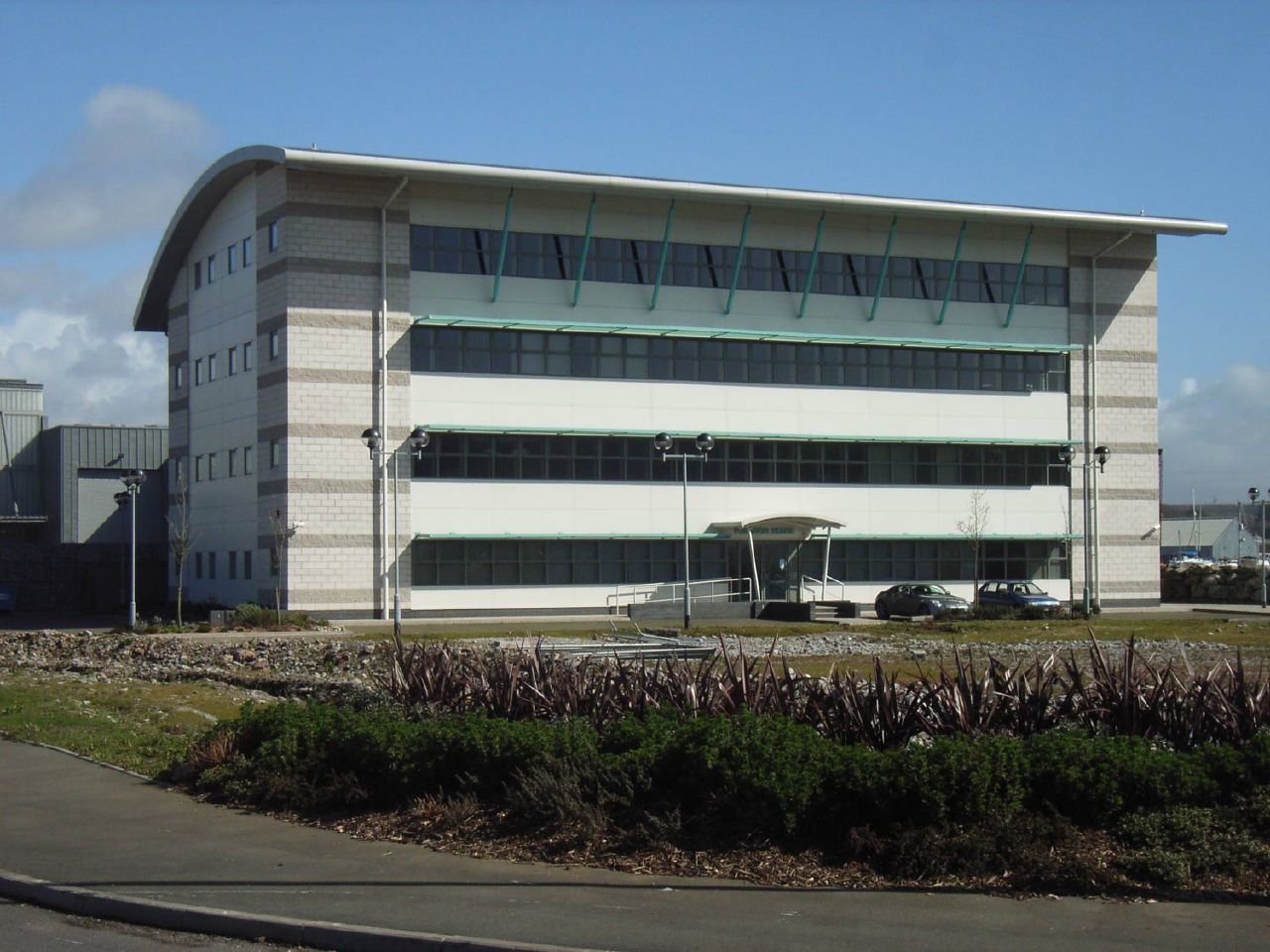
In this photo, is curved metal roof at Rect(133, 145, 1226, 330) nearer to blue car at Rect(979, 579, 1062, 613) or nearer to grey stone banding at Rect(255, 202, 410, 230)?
grey stone banding at Rect(255, 202, 410, 230)

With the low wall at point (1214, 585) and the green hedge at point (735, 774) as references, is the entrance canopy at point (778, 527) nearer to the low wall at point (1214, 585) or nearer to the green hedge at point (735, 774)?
the low wall at point (1214, 585)

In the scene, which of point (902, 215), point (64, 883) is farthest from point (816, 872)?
point (902, 215)

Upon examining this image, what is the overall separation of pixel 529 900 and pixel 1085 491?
4882 centimetres

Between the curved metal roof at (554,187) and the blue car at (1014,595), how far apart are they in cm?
1370

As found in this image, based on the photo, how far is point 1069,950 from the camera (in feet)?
26.2

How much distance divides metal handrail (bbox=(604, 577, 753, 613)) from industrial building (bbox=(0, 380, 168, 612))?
17.8 meters

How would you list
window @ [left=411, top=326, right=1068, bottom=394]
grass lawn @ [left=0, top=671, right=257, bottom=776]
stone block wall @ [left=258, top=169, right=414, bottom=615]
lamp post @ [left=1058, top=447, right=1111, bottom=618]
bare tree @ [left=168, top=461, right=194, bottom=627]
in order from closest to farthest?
grass lawn @ [left=0, top=671, right=257, bottom=776], stone block wall @ [left=258, top=169, right=414, bottom=615], window @ [left=411, top=326, right=1068, bottom=394], lamp post @ [left=1058, top=447, right=1111, bottom=618], bare tree @ [left=168, top=461, right=194, bottom=627]

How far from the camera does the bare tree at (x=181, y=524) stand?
5300 cm

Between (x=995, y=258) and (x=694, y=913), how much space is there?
50435 millimetres

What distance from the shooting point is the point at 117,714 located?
2067 cm

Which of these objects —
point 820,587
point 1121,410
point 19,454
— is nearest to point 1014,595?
point 820,587

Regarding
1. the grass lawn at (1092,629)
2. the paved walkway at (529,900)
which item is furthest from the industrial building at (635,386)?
the paved walkway at (529,900)

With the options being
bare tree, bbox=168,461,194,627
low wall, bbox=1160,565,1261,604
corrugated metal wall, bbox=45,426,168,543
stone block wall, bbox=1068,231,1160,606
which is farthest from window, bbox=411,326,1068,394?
corrugated metal wall, bbox=45,426,168,543

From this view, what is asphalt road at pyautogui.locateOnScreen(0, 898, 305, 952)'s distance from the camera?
902cm
